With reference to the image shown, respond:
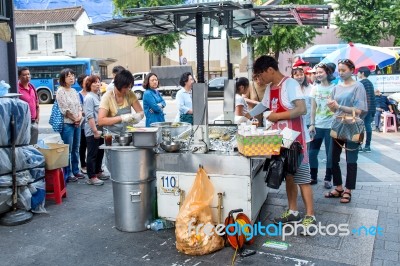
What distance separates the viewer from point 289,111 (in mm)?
4008

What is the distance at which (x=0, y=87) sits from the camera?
4766mm

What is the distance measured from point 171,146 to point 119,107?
1305 millimetres

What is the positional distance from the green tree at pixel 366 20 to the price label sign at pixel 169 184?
22444 millimetres

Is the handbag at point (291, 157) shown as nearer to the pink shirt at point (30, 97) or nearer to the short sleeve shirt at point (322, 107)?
the short sleeve shirt at point (322, 107)

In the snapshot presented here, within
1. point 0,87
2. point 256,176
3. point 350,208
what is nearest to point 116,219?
point 256,176

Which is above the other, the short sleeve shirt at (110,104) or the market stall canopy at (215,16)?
the market stall canopy at (215,16)

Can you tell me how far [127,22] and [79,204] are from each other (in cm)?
242

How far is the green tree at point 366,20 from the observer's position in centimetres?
2317

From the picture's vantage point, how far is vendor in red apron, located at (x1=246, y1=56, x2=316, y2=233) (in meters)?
4.02

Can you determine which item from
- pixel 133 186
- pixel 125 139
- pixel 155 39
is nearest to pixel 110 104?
pixel 125 139

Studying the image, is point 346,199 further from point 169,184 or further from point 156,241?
point 156,241

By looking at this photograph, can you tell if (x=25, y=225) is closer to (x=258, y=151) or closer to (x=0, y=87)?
(x=0, y=87)

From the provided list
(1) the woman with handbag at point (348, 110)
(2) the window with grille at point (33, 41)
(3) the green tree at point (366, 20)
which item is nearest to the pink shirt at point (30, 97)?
(1) the woman with handbag at point (348, 110)

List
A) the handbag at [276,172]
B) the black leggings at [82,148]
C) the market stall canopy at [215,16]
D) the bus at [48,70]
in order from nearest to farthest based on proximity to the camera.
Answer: the market stall canopy at [215,16], the handbag at [276,172], the black leggings at [82,148], the bus at [48,70]
